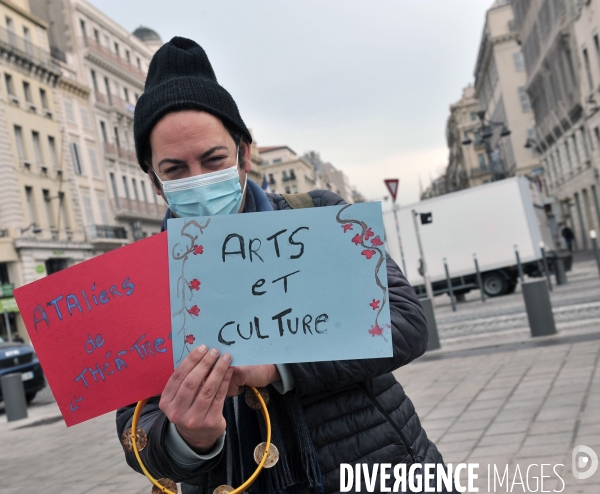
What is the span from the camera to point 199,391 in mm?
1562

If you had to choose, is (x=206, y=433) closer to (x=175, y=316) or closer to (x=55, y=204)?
(x=175, y=316)

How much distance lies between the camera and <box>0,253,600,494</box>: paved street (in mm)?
5176

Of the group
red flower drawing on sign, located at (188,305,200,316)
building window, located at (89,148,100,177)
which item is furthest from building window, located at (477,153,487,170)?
red flower drawing on sign, located at (188,305,200,316)

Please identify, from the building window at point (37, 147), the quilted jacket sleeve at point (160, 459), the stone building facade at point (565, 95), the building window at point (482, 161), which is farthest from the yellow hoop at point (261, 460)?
the building window at point (482, 161)

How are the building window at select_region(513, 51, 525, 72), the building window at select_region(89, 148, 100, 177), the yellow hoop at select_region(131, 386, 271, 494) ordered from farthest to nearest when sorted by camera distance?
the building window at select_region(513, 51, 525, 72)
the building window at select_region(89, 148, 100, 177)
the yellow hoop at select_region(131, 386, 271, 494)

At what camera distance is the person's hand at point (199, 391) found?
61.2 inches

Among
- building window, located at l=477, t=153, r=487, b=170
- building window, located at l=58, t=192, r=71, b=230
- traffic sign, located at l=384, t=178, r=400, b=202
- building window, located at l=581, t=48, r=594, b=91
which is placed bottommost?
traffic sign, located at l=384, t=178, r=400, b=202

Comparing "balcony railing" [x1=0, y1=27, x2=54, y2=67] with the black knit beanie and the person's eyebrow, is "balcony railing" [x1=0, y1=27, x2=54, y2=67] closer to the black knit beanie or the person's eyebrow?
the black knit beanie

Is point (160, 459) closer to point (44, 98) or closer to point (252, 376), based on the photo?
point (252, 376)

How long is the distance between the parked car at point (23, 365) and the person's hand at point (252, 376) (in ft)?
45.6

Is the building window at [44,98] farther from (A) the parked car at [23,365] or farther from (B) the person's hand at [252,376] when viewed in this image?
(B) the person's hand at [252,376]

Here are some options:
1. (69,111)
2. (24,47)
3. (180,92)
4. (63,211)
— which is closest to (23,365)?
(180,92)

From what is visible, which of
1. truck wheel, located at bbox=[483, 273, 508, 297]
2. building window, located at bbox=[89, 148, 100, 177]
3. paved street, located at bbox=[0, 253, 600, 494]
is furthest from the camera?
building window, located at bbox=[89, 148, 100, 177]

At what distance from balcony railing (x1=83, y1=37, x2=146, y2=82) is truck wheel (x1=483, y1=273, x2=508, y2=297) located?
34640mm
